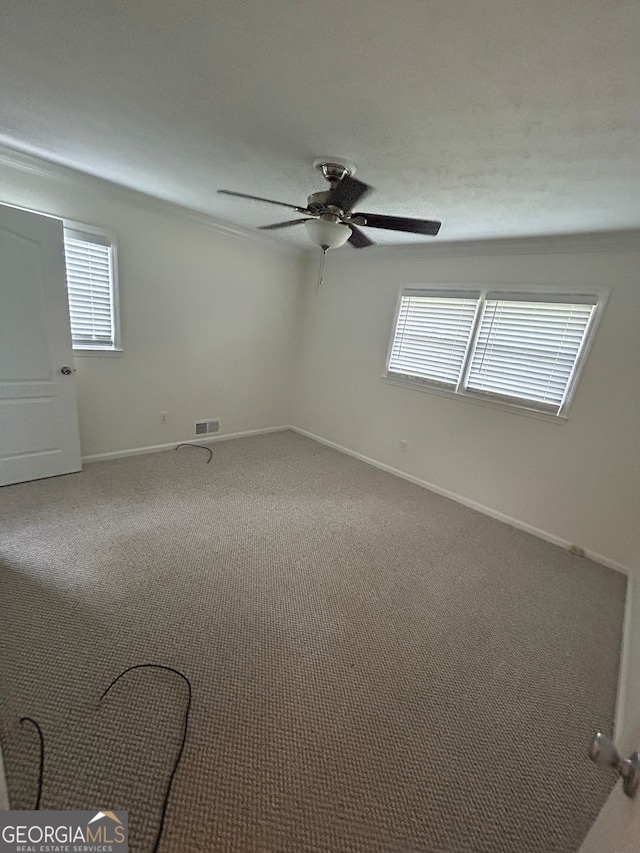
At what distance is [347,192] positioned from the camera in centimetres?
161

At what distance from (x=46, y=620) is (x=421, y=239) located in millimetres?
3784

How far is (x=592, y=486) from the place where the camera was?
102 inches

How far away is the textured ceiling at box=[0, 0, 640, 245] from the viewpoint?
935 millimetres

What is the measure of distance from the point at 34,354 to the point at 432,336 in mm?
3449

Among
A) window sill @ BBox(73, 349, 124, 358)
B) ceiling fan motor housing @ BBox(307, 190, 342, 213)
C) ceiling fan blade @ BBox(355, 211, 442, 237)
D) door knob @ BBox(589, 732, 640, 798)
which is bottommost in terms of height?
door knob @ BBox(589, 732, 640, 798)

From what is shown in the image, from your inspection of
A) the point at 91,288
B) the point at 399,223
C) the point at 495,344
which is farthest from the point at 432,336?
the point at 91,288

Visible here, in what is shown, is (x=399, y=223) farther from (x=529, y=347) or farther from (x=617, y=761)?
(x=617, y=761)

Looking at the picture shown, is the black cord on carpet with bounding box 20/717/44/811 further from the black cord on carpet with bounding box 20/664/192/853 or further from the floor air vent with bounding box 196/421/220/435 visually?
the floor air vent with bounding box 196/421/220/435

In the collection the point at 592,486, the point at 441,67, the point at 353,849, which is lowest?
the point at 353,849

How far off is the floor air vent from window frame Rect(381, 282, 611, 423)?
2.10 meters

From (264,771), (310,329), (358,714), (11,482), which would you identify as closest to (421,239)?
(310,329)

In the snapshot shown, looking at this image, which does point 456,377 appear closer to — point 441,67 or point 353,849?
point 441,67

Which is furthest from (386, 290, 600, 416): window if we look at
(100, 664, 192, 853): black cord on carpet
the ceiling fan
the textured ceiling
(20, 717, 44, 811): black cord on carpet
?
(20, 717, 44, 811): black cord on carpet

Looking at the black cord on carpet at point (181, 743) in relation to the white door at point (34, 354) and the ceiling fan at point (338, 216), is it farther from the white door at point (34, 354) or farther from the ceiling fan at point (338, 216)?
the ceiling fan at point (338, 216)
